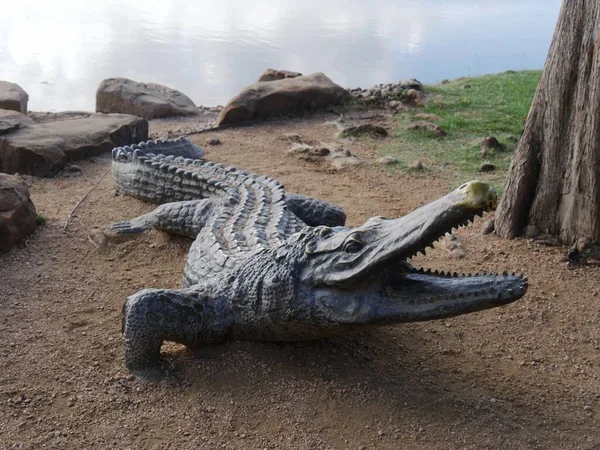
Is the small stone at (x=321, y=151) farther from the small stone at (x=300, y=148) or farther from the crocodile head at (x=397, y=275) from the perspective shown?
the crocodile head at (x=397, y=275)

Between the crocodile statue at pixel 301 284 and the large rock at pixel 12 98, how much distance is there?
490cm

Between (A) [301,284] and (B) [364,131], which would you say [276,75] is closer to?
(B) [364,131]

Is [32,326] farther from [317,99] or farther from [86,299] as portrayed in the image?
[317,99]

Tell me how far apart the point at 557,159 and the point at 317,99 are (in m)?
4.65

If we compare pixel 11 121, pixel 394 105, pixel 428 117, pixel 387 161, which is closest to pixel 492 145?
pixel 387 161

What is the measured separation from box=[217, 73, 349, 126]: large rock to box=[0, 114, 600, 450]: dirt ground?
3947 millimetres

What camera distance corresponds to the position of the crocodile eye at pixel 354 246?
278cm

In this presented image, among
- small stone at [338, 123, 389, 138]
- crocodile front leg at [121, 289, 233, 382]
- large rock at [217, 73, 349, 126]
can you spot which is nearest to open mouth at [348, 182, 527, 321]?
crocodile front leg at [121, 289, 233, 382]

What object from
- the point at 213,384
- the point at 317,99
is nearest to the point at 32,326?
the point at 213,384

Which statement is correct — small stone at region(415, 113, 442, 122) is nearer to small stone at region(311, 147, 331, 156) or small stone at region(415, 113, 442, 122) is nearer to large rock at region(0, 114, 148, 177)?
small stone at region(311, 147, 331, 156)

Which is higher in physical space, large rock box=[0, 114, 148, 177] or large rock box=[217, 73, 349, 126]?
large rock box=[217, 73, 349, 126]

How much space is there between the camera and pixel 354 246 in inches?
110

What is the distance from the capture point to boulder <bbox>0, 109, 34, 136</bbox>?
6.27 metres

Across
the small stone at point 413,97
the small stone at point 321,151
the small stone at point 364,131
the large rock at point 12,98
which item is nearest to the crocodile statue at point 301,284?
the small stone at point 321,151
